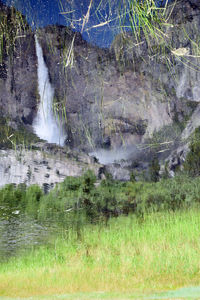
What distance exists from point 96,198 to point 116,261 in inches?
51.6

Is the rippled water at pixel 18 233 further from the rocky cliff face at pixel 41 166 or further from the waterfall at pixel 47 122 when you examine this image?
the waterfall at pixel 47 122

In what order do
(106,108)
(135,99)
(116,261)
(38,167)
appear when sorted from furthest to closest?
(135,99), (106,108), (38,167), (116,261)

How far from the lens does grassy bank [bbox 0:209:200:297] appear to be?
1.20 metres

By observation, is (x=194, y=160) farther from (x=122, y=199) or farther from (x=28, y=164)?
(x=28, y=164)

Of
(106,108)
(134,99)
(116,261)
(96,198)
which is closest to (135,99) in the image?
(134,99)

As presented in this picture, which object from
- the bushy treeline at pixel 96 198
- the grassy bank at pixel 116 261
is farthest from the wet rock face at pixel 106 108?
the grassy bank at pixel 116 261

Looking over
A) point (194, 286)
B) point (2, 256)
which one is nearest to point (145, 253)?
point (194, 286)

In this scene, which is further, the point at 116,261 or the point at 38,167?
the point at 38,167

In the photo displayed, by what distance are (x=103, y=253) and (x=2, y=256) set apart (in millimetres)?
900

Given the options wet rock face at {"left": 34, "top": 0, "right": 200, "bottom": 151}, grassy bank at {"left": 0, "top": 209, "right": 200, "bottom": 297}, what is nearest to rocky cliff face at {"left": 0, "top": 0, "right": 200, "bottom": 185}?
wet rock face at {"left": 34, "top": 0, "right": 200, "bottom": 151}

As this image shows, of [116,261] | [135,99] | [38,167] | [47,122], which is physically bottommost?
[38,167]

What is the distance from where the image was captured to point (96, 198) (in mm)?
2738

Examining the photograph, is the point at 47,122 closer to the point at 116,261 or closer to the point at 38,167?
the point at 38,167

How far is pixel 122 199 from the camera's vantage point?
A: 8.95 ft
